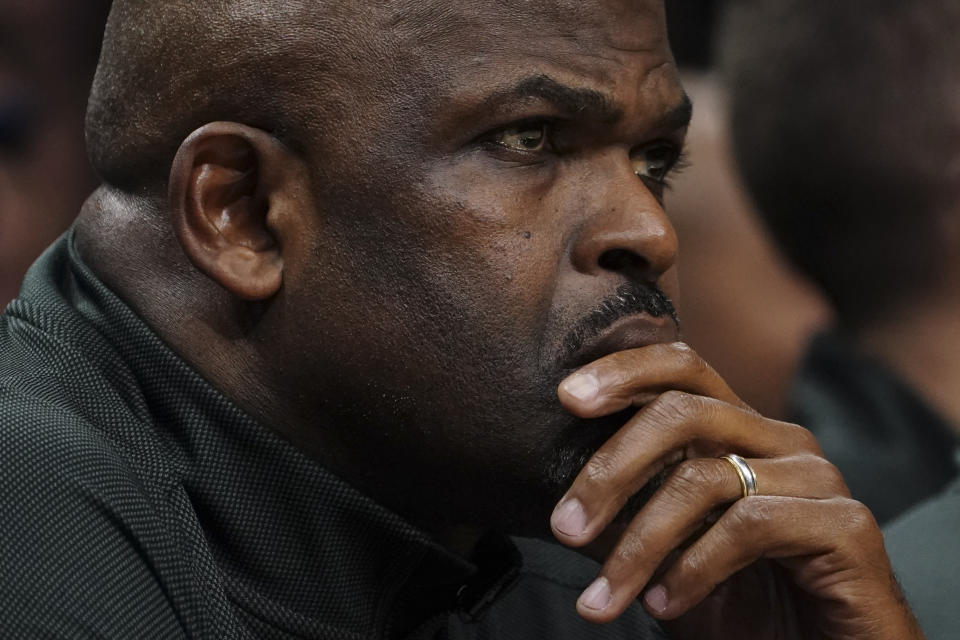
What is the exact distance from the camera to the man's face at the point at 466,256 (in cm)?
230

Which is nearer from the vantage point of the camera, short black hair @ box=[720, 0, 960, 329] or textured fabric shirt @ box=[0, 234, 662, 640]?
textured fabric shirt @ box=[0, 234, 662, 640]

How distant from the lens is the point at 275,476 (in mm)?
2309

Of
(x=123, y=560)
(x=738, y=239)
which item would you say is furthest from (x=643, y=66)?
(x=738, y=239)

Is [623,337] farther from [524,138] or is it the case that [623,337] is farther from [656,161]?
[656,161]

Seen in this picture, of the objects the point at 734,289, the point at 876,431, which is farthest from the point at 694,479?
the point at 734,289

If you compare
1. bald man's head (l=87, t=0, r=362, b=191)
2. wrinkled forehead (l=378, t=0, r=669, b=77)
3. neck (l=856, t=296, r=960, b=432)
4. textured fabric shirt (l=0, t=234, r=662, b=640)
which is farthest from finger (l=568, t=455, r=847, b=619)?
neck (l=856, t=296, r=960, b=432)

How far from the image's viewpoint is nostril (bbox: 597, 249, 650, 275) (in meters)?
2.37

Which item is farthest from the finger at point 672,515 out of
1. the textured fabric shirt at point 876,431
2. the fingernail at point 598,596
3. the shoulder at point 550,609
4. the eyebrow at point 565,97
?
the textured fabric shirt at point 876,431

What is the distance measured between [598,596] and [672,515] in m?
0.16

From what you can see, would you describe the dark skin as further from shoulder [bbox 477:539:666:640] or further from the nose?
shoulder [bbox 477:539:666:640]

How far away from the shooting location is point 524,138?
93.7 inches

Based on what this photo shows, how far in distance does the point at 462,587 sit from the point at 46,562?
0.78 meters

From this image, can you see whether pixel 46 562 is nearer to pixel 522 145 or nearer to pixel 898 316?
pixel 522 145

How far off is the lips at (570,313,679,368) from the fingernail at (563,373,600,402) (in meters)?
0.07
